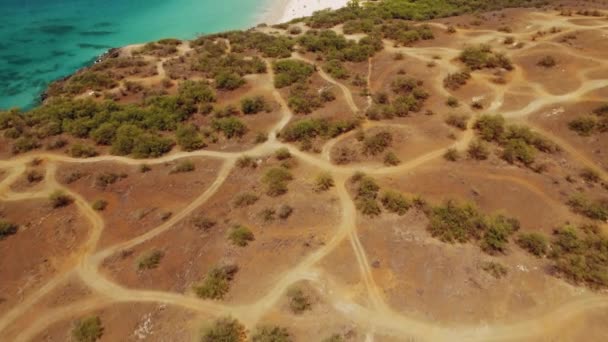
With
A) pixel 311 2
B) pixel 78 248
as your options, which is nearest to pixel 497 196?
pixel 78 248

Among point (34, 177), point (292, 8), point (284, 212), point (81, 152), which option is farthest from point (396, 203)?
point (292, 8)

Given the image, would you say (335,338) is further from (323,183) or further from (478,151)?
(478,151)

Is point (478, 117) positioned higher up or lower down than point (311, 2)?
lower down

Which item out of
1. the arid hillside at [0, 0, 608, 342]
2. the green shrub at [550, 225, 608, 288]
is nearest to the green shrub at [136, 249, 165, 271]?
the arid hillside at [0, 0, 608, 342]

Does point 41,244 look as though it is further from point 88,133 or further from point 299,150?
point 299,150

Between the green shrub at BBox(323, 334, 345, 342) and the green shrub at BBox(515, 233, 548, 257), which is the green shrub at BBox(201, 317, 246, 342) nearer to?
the green shrub at BBox(323, 334, 345, 342)
